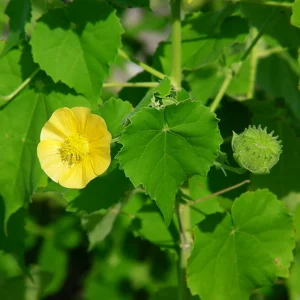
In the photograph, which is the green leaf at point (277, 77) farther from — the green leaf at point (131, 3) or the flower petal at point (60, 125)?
the flower petal at point (60, 125)

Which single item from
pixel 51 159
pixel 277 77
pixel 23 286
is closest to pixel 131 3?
pixel 51 159

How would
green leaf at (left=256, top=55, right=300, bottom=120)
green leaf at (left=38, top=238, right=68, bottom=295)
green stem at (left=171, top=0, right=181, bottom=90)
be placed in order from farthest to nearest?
green leaf at (left=38, top=238, right=68, bottom=295) → green leaf at (left=256, top=55, right=300, bottom=120) → green stem at (left=171, top=0, right=181, bottom=90)

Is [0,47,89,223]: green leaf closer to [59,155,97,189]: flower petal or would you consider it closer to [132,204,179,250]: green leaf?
[59,155,97,189]: flower petal

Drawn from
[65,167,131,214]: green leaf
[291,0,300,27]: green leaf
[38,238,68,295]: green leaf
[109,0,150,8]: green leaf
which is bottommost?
[38,238,68,295]: green leaf

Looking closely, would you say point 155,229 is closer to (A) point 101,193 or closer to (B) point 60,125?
(A) point 101,193

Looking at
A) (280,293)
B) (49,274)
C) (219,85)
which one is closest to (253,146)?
(219,85)

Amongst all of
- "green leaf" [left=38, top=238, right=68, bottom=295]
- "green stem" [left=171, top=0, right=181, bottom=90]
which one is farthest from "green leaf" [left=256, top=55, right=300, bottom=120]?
"green leaf" [left=38, top=238, right=68, bottom=295]

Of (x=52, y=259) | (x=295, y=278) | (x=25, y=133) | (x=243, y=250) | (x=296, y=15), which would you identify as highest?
(x=296, y=15)

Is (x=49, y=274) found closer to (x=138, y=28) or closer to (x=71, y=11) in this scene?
(x=71, y=11)
